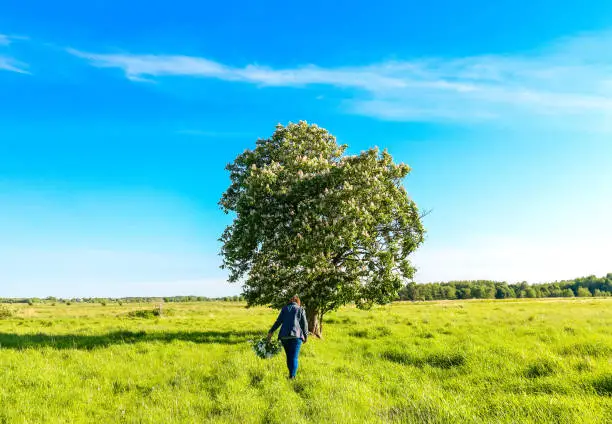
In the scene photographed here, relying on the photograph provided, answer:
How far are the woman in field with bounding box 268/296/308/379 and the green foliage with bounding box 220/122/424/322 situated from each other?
813 centimetres

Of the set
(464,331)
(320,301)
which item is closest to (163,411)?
(320,301)

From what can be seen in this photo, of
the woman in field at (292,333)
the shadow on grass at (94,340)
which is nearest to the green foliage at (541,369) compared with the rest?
the woman in field at (292,333)

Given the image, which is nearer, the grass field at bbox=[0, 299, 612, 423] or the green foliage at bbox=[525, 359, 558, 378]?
the grass field at bbox=[0, 299, 612, 423]

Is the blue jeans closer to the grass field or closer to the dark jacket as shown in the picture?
the dark jacket

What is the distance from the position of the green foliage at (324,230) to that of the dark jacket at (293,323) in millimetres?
8083

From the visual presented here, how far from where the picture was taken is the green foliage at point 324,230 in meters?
23.2

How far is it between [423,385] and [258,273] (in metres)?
14.5

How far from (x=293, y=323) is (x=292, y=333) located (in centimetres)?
37

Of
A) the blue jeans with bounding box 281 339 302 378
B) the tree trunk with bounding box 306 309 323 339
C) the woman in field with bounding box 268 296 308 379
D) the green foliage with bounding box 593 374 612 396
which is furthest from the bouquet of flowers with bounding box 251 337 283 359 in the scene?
the green foliage with bounding box 593 374 612 396

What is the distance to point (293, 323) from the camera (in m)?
14.3

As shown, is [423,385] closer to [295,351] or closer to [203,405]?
[295,351]

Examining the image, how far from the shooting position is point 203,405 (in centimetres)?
1076

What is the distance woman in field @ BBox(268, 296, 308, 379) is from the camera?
1395cm

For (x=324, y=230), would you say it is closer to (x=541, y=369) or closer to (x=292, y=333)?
(x=292, y=333)
